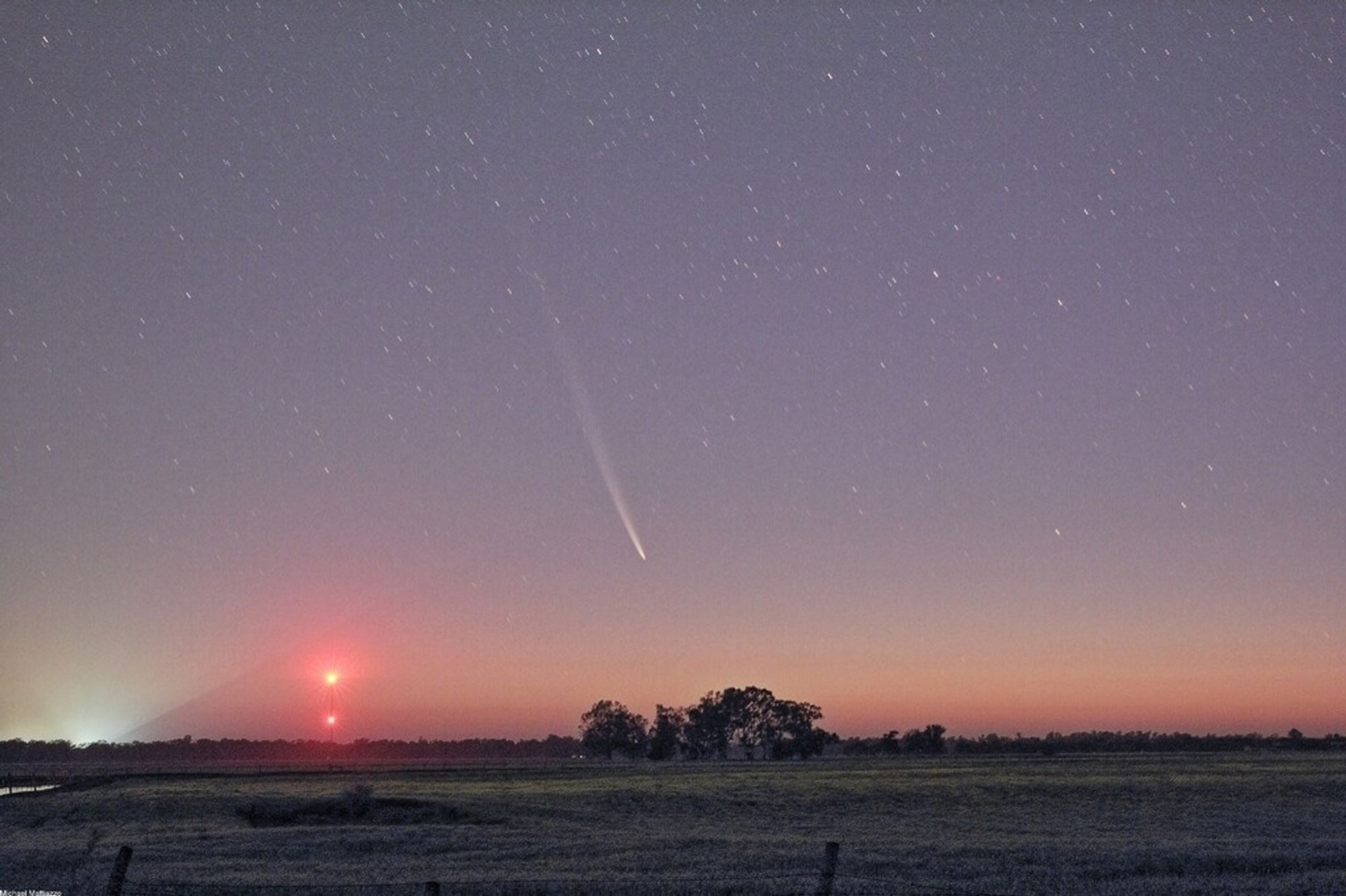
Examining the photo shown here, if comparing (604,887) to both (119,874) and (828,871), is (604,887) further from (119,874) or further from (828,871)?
(119,874)

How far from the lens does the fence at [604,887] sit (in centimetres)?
2409

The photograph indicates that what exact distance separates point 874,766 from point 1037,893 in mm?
98924

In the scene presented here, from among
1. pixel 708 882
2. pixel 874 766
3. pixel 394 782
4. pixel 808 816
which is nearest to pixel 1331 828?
pixel 808 816

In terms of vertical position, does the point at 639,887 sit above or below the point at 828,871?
below

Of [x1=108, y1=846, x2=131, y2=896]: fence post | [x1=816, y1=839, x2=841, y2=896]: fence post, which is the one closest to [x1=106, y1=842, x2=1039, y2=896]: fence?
[x1=816, y1=839, x2=841, y2=896]: fence post

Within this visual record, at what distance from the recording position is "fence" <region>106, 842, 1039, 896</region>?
79.0ft

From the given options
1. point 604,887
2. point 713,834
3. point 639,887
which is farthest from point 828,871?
point 713,834

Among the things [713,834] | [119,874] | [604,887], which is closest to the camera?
[119,874]

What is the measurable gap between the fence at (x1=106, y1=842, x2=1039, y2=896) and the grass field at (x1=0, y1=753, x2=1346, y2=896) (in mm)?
162

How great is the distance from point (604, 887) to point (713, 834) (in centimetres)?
1802

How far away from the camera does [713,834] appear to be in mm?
44812

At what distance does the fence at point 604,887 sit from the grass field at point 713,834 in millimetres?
162

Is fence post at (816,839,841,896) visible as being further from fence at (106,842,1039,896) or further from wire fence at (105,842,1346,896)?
wire fence at (105,842,1346,896)

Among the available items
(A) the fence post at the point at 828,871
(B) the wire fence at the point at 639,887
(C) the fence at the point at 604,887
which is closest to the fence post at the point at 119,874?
(B) the wire fence at the point at 639,887
